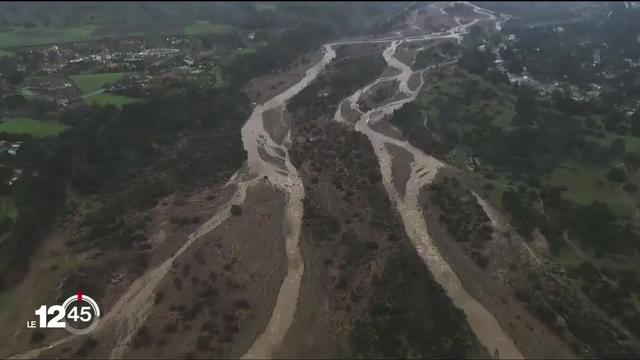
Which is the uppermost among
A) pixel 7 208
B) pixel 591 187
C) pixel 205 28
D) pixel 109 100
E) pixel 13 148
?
pixel 205 28

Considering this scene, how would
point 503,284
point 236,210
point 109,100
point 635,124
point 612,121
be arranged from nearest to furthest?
point 503,284, point 236,210, point 635,124, point 612,121, point 109,100

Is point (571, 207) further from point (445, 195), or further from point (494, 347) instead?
point (494, 347)

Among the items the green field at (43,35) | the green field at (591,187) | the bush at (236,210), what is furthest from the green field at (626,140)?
the green field at (43,35)

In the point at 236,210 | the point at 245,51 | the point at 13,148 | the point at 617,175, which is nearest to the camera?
the point at 236,210

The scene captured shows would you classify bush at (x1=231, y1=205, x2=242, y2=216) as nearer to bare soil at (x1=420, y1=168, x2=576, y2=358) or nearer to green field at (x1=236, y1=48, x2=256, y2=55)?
bare soil at (x1=420, y1=168, x2=576, y2=358)

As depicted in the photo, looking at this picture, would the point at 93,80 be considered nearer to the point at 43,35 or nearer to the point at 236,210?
the point at 43,35

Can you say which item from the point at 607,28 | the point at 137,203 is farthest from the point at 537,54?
the point at 137,203

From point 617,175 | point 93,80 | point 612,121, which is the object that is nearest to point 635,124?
point 612,121
